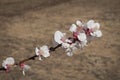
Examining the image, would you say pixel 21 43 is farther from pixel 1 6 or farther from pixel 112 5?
pixel 112 5

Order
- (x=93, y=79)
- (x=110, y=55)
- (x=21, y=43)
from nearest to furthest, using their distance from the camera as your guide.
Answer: (x=93, y=79) → (x=110, y=55) → (x=21, y=43)

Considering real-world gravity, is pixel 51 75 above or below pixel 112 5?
below

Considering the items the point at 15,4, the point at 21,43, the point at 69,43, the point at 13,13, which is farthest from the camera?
the point at 15,4

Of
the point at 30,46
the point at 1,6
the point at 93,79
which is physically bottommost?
the point at 93,79

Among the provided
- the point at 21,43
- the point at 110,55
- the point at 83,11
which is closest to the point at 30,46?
the point at 21,43

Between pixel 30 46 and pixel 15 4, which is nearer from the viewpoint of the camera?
pixel 30 46

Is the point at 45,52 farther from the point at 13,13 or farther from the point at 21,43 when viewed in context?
the point at 13,13
